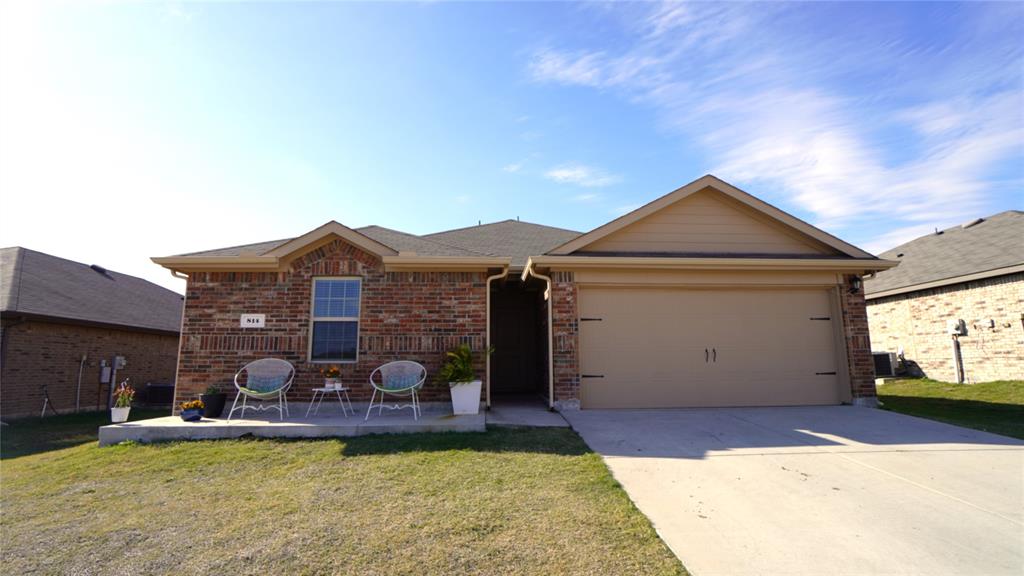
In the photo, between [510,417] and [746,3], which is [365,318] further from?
[746,3]

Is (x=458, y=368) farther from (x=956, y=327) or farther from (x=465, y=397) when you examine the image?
(x=956, y=327)

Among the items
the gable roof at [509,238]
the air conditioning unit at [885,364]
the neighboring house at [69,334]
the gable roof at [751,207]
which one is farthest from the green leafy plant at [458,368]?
the air conditioning unit at [885,364]

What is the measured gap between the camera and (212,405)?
7277 mm

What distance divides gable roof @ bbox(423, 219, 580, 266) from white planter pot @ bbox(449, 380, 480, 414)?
292cm

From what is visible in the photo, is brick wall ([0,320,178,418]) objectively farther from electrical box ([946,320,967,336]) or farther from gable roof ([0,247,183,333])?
electrical box ([946,320,967,336])

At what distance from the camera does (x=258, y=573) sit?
300 cm

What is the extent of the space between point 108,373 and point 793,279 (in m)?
17.1

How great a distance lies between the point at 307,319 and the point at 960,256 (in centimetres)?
1720

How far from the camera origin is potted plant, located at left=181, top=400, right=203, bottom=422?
689 cm

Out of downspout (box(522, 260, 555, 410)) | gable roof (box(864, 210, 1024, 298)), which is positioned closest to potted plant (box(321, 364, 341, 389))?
downspout (box(522, 260, 555, 410))

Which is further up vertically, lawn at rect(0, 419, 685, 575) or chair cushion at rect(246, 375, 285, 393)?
chair cushion at rect(246, 375, 285, 393)

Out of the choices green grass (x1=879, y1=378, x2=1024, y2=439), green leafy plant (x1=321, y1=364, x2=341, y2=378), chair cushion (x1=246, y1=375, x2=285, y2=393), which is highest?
green leafy plant (x1=321, y1=364, x2=341, y2=378)

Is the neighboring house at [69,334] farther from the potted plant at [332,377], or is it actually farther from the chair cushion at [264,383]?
the potted plant at [332,377]

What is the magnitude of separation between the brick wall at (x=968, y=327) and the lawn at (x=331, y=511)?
1245cm
